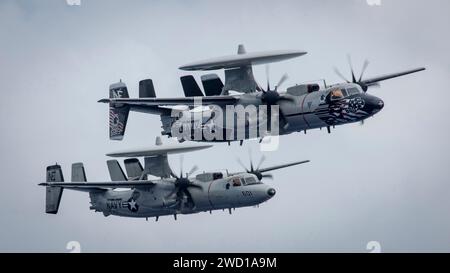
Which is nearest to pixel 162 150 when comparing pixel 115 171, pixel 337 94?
pixel 115 171

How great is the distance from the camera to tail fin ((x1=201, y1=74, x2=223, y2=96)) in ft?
359

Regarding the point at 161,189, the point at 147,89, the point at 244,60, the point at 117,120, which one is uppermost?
the point at 244,60

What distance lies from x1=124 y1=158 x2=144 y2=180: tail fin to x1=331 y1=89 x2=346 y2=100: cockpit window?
25634 mm

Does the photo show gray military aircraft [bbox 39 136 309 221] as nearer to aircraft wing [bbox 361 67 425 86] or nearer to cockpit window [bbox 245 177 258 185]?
cockpit window [bbox 245 177 258 185]

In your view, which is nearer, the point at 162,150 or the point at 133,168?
the point at 162,150

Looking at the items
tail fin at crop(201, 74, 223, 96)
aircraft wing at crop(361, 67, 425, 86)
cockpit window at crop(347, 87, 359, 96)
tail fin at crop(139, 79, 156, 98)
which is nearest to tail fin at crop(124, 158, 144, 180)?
tail fin at crop(139, 79, 156, 98)

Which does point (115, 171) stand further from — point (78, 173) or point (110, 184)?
point (110, 184)

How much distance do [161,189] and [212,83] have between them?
34.5ft

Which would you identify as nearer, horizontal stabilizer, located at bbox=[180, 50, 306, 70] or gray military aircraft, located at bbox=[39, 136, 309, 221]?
horizontal stabilizer, located at bbox=[180, 50, 306, 70]

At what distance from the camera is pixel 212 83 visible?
359ft

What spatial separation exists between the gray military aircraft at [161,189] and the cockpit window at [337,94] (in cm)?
1067

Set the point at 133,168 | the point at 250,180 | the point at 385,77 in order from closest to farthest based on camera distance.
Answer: the point at 250,180, the point at 385,77, the point at 133,168
